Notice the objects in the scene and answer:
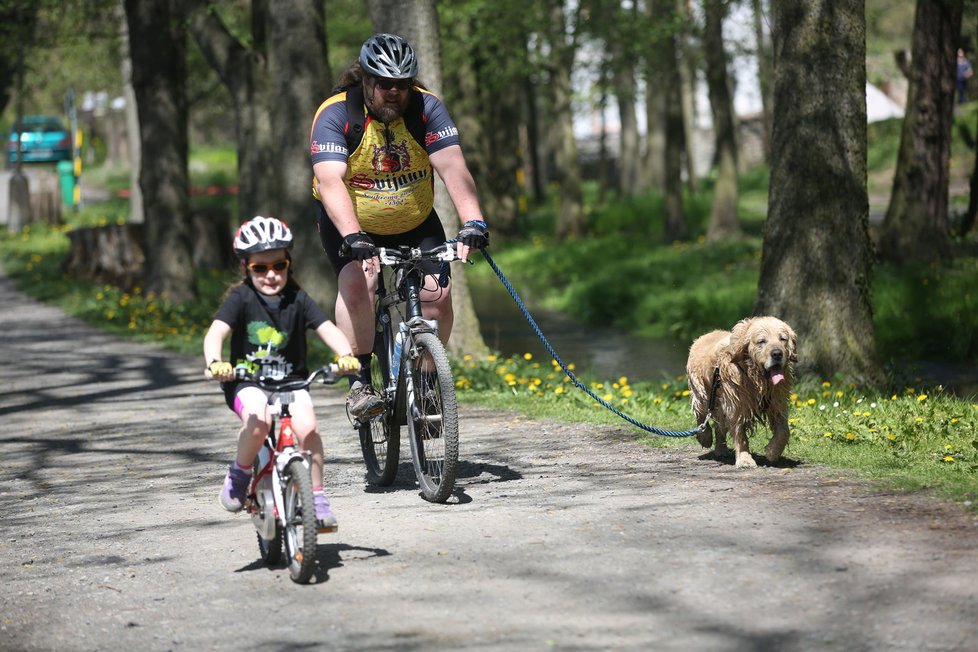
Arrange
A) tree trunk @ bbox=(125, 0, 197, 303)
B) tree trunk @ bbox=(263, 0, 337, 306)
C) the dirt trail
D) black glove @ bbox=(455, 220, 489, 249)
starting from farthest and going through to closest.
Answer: tree trunk @ bbox=(125, 0, 197, 303) < tree trunk @ bbox=(263, 0, 337, 306) < black glove @ bbox=(455, 220, 489, 249) < the dirt trail

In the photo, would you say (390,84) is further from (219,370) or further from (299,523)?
(299,523)

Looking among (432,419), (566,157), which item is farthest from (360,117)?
(566,157)

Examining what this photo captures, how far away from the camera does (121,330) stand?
17.0 m

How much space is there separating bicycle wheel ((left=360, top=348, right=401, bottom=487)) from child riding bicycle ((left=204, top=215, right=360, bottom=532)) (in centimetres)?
142

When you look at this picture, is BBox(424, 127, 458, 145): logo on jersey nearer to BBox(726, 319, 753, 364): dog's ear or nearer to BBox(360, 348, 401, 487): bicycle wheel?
BBox(360, 348, 401, 487): bicycle wheel

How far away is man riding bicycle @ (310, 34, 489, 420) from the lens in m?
6.72

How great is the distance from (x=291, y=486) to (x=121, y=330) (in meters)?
12.0

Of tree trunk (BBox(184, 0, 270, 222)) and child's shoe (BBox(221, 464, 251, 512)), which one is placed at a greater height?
tree trunk (BBox(184, 0, 270, 222))

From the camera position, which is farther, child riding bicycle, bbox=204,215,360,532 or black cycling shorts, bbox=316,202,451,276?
black cycling shorts, bbox=316,202,451,276

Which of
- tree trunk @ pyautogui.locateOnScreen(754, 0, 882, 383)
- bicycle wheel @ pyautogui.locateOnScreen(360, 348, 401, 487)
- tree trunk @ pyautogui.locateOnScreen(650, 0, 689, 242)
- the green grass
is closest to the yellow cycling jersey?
bicycle wheel @ pyautogui.locateOnScreen(360, 348, 401, 487)

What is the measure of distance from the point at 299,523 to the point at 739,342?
276 centimetres

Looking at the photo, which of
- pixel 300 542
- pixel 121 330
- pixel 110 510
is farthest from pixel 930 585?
pixel 121 330

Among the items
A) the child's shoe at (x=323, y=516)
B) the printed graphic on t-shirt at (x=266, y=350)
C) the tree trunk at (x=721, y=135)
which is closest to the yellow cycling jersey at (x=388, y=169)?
the printed graphic on t-shirt at (x=266, y=350)

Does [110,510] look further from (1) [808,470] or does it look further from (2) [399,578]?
(1) [808,470]
